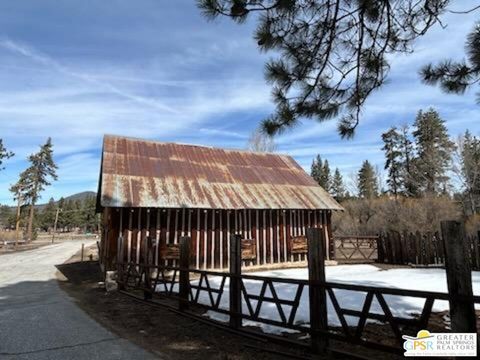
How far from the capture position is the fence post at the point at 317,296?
5359 millimetres

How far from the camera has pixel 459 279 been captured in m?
3.89

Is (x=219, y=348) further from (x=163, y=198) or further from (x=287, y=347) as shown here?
(x=163, y=198)

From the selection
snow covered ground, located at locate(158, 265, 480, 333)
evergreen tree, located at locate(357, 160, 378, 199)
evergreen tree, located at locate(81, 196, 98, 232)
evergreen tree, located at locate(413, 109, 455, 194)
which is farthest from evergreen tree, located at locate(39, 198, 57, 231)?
snow covered ground, located at locate(158, 265, 480, 333)

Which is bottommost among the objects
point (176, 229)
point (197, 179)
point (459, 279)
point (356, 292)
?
point (356, 292)

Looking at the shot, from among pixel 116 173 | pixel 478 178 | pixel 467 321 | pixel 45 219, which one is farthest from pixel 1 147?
pixel 45 219

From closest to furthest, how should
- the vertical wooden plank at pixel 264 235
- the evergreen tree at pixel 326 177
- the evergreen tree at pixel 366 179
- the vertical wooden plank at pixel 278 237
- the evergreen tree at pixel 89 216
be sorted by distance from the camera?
the vertical wooden plank at pixel 264 235 → the vertical wooden plank at pixel 278 237 → the evergreen tree at pixel 366 179 → the evergreen tree at pixel 326 177 → the evergreen tree at pixel 89 216

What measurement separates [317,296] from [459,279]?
2.11 meters

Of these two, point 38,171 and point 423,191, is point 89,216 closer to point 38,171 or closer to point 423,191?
point 38,171

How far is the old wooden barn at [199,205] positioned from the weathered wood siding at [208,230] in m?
0.04

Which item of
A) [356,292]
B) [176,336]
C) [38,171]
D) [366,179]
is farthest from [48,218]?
[176,336]

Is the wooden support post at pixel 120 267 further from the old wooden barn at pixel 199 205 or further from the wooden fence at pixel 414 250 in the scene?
the wooden fence at pixel 414 250

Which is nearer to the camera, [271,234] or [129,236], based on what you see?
[129,236]

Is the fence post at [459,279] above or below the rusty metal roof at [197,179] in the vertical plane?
below

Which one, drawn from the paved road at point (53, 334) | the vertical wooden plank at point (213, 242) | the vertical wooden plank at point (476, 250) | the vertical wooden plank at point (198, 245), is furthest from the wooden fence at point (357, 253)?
the paved road at point (53, 334)
